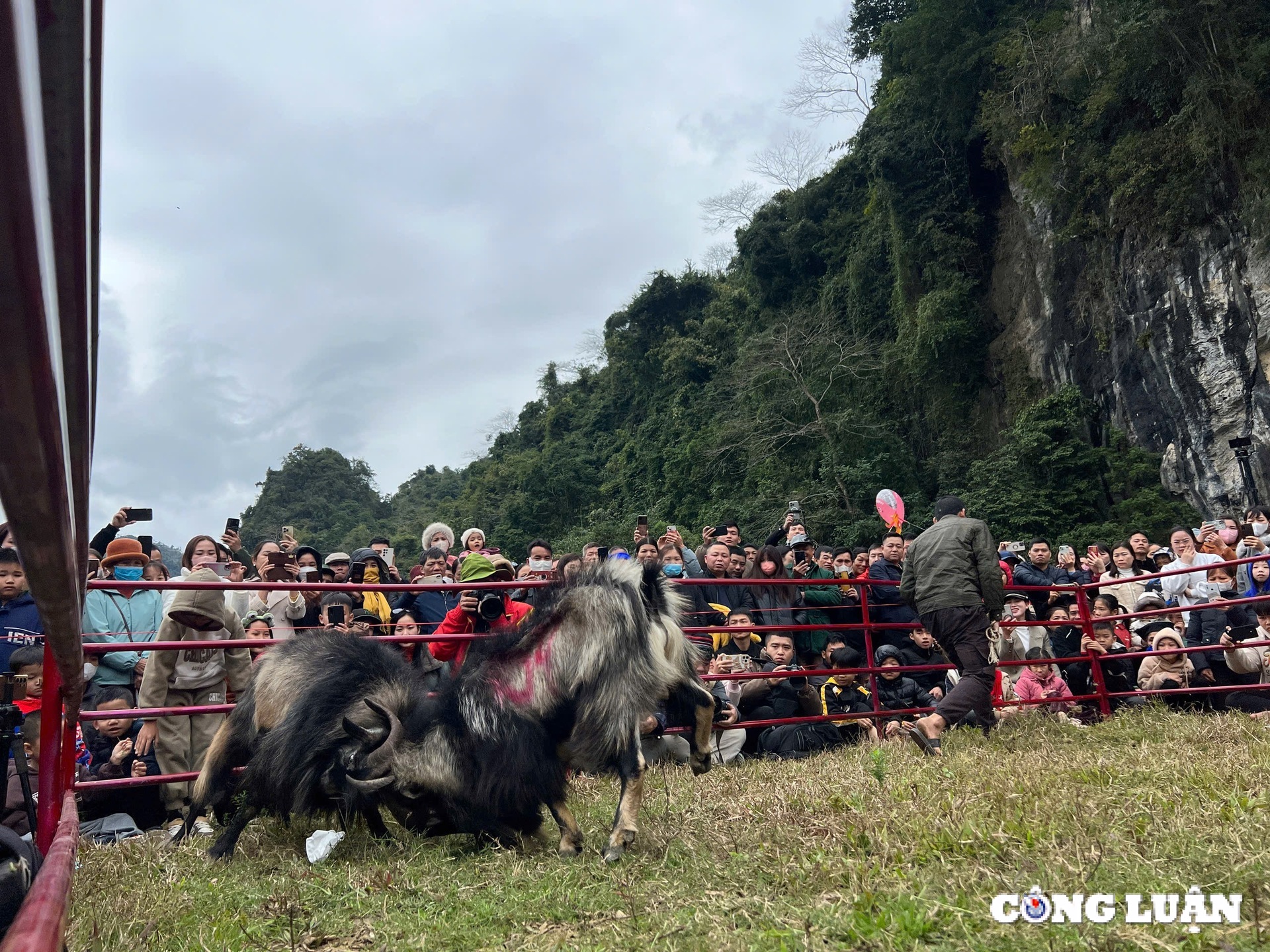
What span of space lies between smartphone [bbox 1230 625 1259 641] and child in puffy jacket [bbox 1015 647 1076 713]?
1363 mm

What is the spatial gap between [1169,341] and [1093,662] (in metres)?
13.2

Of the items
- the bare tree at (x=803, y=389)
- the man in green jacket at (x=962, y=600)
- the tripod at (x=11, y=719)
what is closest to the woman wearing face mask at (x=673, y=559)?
the man in green jacket at (x=962, y=600)

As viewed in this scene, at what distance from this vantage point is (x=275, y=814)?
191 inches

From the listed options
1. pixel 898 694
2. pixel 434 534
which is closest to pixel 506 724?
pixel 898 694

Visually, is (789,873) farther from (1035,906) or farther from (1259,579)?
(1259,579)

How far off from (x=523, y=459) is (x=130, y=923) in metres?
37.0

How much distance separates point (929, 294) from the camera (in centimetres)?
2497

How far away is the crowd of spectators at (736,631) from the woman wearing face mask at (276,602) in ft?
0.07

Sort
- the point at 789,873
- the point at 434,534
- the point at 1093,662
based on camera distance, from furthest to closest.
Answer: the point at 434,534 → the point at 1093,662 → the point at 789,873

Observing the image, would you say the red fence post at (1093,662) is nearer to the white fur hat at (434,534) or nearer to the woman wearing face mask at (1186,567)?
the woman wearing face mask at (1186,567)

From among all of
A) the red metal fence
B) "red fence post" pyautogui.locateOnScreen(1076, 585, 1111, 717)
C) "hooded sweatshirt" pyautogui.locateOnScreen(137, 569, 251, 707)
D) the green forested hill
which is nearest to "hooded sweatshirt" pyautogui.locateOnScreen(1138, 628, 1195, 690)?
the red metal fence

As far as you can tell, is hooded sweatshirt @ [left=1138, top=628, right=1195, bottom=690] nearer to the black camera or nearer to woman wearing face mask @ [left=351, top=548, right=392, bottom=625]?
the black camera

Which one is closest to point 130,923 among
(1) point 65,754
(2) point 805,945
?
(1) point 65,754

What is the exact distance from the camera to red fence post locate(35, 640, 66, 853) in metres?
2.89
